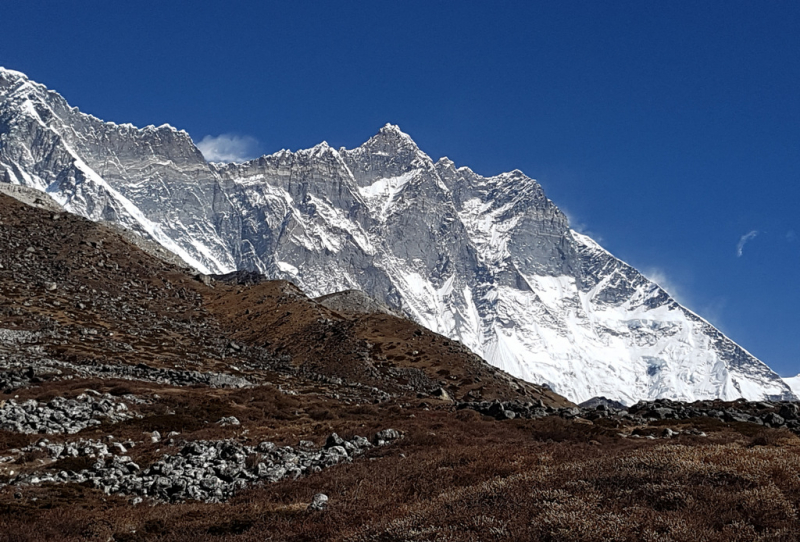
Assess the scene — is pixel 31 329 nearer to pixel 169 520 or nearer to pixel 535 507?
pixel 169 520

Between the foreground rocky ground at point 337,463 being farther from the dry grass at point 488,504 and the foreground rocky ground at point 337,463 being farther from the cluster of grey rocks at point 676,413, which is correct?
the cluster of grey rocks at point 676,413

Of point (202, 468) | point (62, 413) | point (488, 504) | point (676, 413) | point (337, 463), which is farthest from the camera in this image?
point (676, 413)

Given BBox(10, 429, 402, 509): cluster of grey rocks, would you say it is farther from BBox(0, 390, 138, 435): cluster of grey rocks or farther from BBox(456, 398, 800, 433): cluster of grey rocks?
BBox(456, 398, 800, 433): cluster of grey rocks

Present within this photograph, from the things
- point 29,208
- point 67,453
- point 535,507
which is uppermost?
point 29,208

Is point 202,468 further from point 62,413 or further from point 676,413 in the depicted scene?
point 676,413

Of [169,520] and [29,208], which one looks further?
[29,208]

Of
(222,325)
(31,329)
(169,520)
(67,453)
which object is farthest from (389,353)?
(169,520)

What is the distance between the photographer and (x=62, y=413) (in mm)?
36469

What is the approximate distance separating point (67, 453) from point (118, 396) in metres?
18.8

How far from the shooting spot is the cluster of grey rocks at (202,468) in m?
21.9

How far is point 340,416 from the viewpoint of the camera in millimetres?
50062

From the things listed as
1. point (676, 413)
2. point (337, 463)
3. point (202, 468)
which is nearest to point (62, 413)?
point (202, 468)

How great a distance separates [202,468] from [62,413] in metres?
17.4

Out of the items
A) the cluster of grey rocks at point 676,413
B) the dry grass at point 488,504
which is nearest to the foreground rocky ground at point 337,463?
the dry grass at point 488,504
